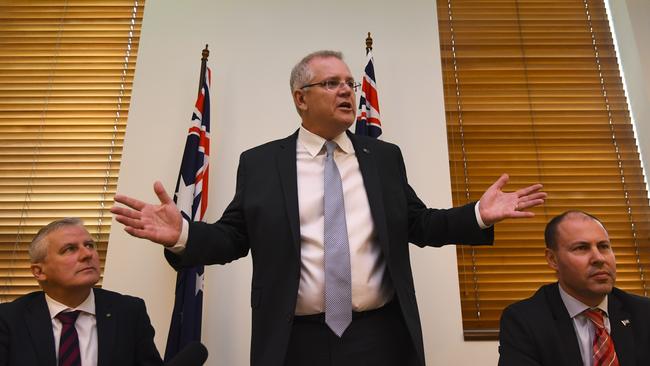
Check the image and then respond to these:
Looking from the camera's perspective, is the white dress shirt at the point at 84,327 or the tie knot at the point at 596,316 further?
the white dress shirt at the point at 84,327

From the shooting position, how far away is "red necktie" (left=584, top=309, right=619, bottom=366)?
177 cm

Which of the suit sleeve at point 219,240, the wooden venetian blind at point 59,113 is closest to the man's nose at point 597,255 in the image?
the suit sleeve at point 219,240

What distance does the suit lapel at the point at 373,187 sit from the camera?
1.64m

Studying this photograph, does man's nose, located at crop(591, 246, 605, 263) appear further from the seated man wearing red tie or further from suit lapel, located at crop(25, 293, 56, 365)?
suit lapel, located at crop(25, 293, 56, 365)

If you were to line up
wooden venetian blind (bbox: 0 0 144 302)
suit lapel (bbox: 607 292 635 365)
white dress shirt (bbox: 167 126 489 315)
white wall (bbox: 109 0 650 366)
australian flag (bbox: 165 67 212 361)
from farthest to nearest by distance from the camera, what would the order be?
wooden venetian blind (bbox: 0 0 144 302) → white wall (bbox: 109 0 650 366) → australian flag (bbox: 165 67 212 361) → suit lapel (bbox: 607 292 635 365) → white dress shirt (bbox: 167 126 489 315)

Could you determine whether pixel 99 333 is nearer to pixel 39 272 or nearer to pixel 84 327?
pixel 84 327

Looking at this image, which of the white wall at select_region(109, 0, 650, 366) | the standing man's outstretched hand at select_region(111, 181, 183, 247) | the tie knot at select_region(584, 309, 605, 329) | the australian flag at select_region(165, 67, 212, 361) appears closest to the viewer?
the standing man's outstretched hand at select_region(111, 181, 183, 247)

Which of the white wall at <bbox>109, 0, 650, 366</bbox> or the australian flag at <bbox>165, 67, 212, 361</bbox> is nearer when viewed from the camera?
the australian flag at <bbox>165, 67, 212, 361</bbox>

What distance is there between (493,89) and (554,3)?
792mm

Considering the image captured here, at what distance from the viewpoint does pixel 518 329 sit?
1881mm

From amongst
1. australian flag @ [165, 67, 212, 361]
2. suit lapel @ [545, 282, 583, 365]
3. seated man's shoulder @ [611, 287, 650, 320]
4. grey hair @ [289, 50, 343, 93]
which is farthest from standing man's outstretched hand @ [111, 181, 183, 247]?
seated man's shoulder @ [611, 287, 650, 320]

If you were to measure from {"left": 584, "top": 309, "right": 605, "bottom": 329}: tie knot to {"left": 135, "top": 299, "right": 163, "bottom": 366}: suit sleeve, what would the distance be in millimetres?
1587

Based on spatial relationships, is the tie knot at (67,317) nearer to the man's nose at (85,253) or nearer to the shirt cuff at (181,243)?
the man's nose at (85,253)

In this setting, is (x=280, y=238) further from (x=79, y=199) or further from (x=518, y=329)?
(x=79, y=199)
